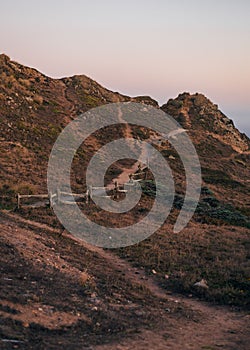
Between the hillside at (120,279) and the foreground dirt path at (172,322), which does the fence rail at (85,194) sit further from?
the foreground dirt path at (172,322)

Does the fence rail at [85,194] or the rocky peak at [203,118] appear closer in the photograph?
the fence rail at [85,194]

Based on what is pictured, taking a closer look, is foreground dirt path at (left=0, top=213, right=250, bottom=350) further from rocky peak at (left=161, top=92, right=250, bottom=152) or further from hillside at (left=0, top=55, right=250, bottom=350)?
rocky peak at (left=161, top=92, right=250, bottom=152)

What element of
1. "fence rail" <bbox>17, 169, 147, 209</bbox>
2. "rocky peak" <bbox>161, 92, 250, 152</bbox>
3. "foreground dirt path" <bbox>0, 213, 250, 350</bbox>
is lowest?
"foreground dirt path" <bbox>0, 213, 250, 350</bbox>

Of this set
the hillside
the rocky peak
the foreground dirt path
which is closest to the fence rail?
the hillside

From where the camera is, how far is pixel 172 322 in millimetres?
11609

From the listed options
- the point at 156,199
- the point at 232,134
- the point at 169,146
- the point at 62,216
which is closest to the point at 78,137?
the point at 169,146

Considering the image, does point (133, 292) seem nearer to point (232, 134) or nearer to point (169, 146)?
point (169, 146)

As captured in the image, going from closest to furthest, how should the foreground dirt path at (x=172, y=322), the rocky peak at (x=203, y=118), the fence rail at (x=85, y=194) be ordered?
the foreground dirt path at (x=172, y=322), the fence rail at (x=85, y=194), the rocky peak at (x=203, y=118)

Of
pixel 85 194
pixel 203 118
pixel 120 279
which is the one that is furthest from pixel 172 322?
pixel 203 118

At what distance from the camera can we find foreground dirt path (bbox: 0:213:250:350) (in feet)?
32.8

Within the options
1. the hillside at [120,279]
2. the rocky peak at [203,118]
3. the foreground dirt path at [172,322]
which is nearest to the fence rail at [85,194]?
the hillside at [120,279]

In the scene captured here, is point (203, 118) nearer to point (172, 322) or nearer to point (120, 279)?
point (120, 279)

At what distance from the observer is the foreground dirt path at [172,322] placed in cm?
999

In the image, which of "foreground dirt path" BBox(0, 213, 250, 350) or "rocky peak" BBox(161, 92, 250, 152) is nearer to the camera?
"foreground dirt path" BBox(0, 213, 250, 350)
